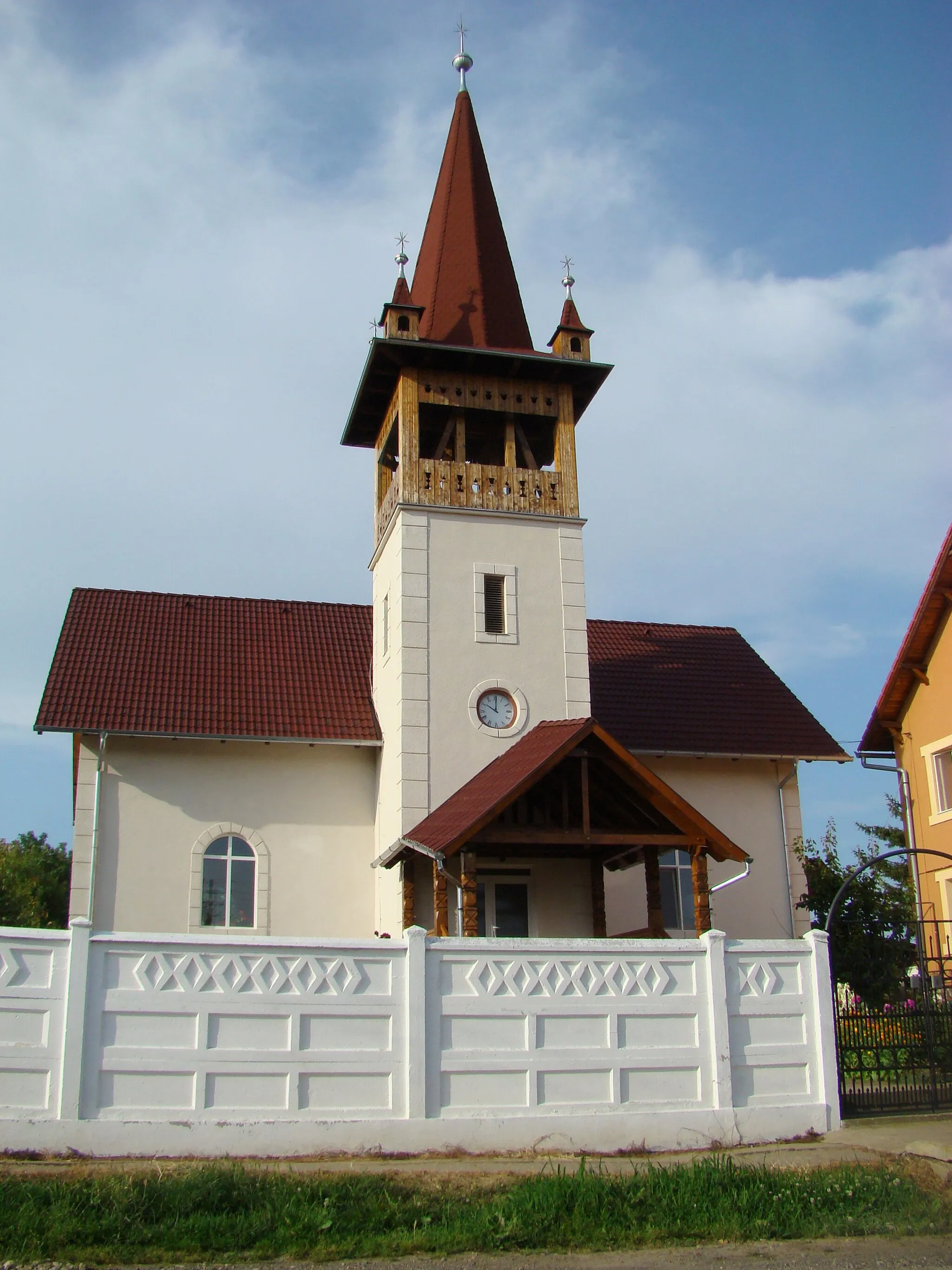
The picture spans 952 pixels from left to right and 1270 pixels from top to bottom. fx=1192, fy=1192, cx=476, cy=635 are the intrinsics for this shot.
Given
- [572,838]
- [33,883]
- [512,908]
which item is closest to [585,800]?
[572,838]

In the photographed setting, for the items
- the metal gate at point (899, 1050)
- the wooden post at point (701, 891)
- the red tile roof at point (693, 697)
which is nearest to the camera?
the metal gate at point (899, 1050)

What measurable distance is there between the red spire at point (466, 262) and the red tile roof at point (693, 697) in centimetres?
631

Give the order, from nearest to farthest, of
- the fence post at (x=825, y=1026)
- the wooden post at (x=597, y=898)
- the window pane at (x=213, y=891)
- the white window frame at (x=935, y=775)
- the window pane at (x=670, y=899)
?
the fence post at (x=825, y=1026), the wooden post at (x=597, y=898), the window pane at (x=213, y=891), the window pane at (x=670, y=899), the white window frame at (x=935, y=775)

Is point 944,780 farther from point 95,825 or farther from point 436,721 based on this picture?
point 95,825

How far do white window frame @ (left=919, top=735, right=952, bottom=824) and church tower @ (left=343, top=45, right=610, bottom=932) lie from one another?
7.30m

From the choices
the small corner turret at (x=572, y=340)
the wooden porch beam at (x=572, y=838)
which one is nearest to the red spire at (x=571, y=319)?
the small corner turret at (x=572, y=340)

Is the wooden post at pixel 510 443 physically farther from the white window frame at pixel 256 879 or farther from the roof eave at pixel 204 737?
the white window frame at pixel 256 879

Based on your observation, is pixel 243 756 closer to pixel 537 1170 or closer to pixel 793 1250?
pixel 537 1170

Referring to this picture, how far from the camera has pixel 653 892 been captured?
15.8 meters

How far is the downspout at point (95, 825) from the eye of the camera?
17.8m

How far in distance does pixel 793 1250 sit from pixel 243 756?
12.9 metres

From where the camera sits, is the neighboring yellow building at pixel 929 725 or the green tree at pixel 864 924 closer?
the green tree at pixel 864 924

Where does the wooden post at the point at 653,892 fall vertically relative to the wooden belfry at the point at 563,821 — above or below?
below

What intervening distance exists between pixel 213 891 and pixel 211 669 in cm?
391
